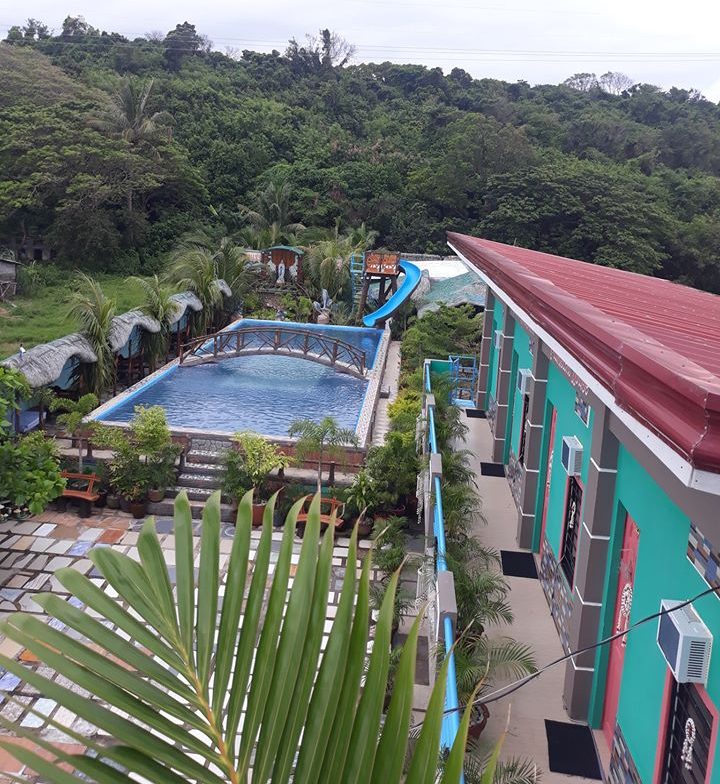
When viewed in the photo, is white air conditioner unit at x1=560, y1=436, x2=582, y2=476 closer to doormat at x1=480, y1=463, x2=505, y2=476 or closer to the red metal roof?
the red metal roof

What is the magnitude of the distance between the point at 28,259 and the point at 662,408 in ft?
116

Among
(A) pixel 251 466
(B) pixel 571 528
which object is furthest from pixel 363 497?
(B) pixel 571 528

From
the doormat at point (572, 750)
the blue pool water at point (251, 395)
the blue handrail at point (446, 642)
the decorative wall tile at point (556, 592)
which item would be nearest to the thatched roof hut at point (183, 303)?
the blue pool water at point (251, 395)

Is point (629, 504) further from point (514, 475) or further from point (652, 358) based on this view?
point (514, 475)

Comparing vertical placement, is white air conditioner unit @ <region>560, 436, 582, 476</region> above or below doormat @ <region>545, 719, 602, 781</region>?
above

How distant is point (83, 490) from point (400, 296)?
51.5 ft

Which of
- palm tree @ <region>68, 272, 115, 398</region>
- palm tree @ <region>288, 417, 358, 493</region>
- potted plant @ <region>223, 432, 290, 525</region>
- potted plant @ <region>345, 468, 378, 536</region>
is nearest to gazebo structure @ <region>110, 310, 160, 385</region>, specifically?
palm tree @ <region>68, 272, 115, 398</region>

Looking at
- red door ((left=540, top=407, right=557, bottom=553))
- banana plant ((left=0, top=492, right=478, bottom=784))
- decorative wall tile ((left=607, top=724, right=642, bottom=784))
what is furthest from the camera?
red door ((left=540, top=407, right=557, bottom=553))

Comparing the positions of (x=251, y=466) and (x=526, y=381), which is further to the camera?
(x=251, y=466)

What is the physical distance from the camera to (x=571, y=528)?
655cm

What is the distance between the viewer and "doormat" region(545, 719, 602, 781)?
479 cm

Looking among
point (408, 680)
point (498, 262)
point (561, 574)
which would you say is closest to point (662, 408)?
point (408, 680)

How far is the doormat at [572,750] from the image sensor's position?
15.7ft

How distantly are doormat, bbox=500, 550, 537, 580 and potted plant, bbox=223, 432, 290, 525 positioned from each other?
3.90m
